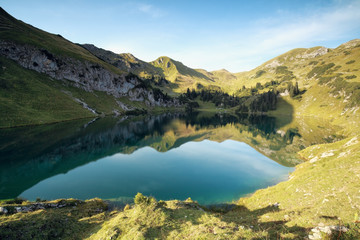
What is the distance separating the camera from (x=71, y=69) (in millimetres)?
149375

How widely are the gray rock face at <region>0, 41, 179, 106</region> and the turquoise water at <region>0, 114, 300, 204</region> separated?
94.5 meters

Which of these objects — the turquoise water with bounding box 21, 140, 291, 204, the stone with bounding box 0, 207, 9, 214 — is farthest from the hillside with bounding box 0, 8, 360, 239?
the turquoise water with bounding box 21, 140, 291, 204

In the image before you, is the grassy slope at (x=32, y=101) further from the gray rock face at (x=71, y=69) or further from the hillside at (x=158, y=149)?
the gray rock face at (x=71, y=69)

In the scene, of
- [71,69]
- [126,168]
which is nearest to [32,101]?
[71,69]

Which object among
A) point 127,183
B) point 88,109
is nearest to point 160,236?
point 127,183

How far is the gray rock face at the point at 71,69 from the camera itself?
12350 cm

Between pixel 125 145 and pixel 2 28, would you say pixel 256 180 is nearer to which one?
pixel 125 145

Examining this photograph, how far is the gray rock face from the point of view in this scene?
124 m

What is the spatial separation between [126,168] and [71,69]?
504 feet

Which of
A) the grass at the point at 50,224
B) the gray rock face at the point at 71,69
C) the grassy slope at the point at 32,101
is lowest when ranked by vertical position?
the grass at the point at 50,224

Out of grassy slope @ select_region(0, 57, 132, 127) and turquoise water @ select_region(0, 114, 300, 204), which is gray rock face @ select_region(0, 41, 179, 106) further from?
turquoise water @ select_region(0, 114, 300, 204)

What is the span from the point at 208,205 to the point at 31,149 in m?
56.6

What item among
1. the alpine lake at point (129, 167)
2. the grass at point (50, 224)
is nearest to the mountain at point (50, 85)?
the alpine lake at point (129, 167)

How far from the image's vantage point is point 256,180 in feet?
120
